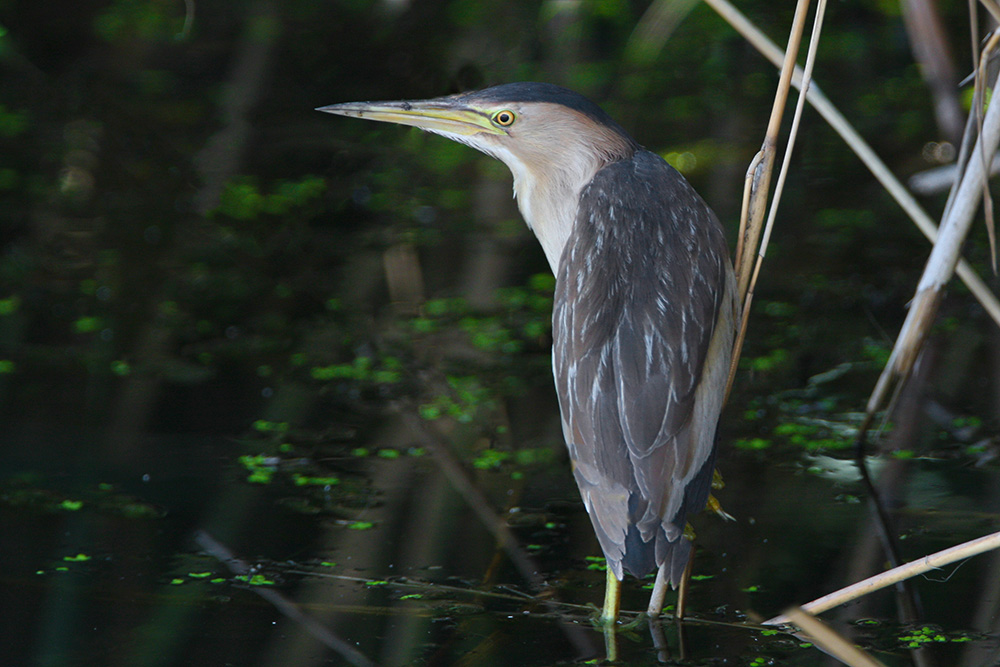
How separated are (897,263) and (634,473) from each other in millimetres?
2260

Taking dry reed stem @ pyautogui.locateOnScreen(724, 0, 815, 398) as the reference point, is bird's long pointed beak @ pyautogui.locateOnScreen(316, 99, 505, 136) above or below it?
above

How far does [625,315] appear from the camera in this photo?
1942mm

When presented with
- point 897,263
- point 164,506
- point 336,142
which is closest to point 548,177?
point 164,506

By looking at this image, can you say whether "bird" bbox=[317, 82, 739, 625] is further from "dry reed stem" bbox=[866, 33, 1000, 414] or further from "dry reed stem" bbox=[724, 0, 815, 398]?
"dry reed stem" bbox=[866, 33, 1000, 414]

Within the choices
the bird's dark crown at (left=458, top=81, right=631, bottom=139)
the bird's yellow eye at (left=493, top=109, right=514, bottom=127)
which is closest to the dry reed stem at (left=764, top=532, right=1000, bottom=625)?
the bird's dark crown at (left=458, top=81, right=631, bottom=139)

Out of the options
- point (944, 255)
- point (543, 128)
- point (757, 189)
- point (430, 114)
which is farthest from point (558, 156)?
point (944, 255)

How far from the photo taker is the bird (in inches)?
71.6

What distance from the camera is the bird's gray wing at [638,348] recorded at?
182cm

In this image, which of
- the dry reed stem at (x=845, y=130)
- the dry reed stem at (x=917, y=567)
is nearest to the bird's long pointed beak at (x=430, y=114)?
the dry reed stem at (x=845, y=130)

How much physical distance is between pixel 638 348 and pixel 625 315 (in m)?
0.07

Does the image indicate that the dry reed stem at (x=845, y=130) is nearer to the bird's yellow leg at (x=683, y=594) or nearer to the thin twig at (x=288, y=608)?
the bird's yellow leg at (x=683, y=594)

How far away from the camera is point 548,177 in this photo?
2322 millimetres

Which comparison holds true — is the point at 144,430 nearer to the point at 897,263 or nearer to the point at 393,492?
the point at 393,492

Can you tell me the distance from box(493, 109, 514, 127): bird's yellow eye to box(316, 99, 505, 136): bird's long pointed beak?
2 centimetres
